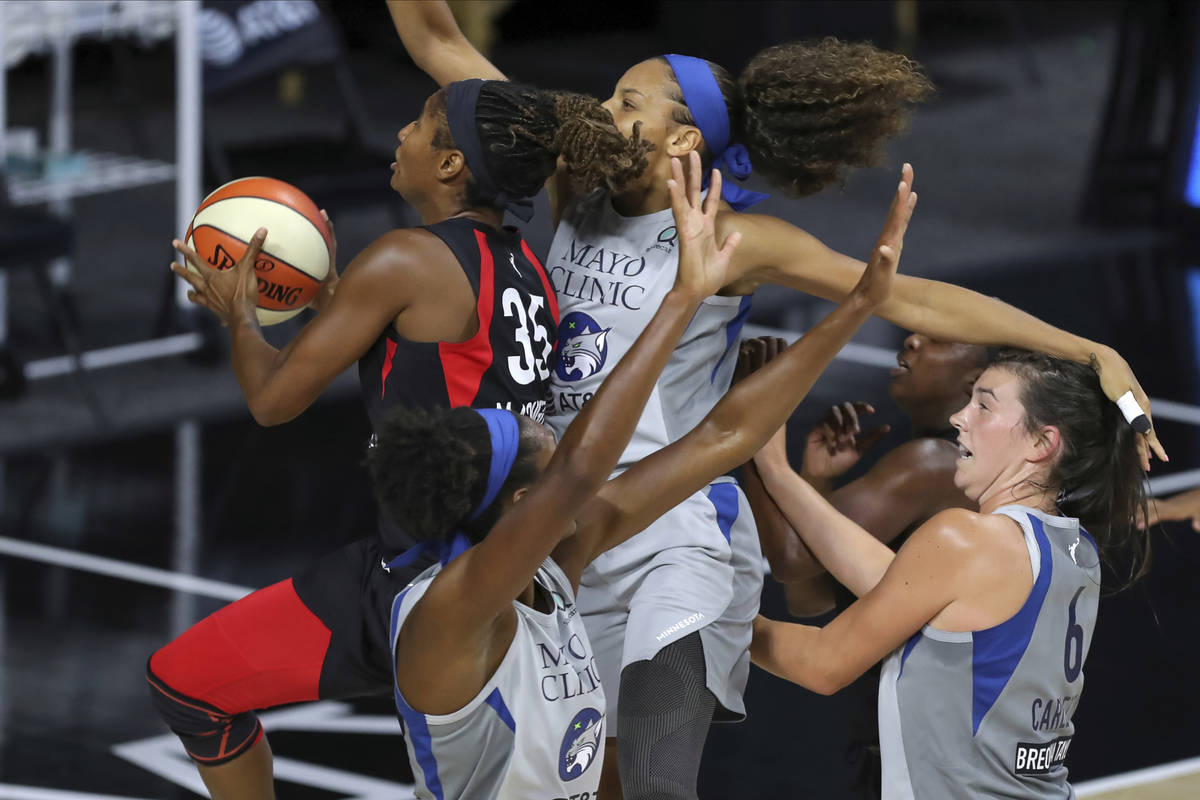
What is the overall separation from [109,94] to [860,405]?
932 cm

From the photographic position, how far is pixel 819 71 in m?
3.32

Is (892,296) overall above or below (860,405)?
above

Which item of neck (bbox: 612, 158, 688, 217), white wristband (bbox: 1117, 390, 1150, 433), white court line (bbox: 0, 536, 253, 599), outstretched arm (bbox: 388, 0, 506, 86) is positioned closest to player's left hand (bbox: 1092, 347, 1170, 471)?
white wristband (bbox: 1117, 390, 1150, 433)

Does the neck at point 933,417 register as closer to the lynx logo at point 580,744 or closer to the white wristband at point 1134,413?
the white wristband at point 1134,413

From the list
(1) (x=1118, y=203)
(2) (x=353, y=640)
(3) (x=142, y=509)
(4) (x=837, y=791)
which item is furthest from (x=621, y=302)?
(1) (x=1118, y=203)

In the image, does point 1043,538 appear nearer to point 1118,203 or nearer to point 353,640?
point 353,640

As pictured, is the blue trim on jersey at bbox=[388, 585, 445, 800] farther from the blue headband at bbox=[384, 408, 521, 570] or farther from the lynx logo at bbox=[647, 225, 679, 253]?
the lynx logo at bbox=[647, 225, 679, 253]

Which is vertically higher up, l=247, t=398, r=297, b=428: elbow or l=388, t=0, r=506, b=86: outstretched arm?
l=388, t=0, r=506, b=86: outstretched arm

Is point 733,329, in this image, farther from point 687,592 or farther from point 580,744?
point 580,744

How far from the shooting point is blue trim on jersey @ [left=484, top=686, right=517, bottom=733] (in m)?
2.70

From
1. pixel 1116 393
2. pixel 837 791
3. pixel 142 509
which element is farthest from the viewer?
pixel 142 509

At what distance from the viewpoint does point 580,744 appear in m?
2.84

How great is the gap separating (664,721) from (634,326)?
724 mm

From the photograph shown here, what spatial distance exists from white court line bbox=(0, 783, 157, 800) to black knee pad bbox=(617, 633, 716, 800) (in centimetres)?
169
